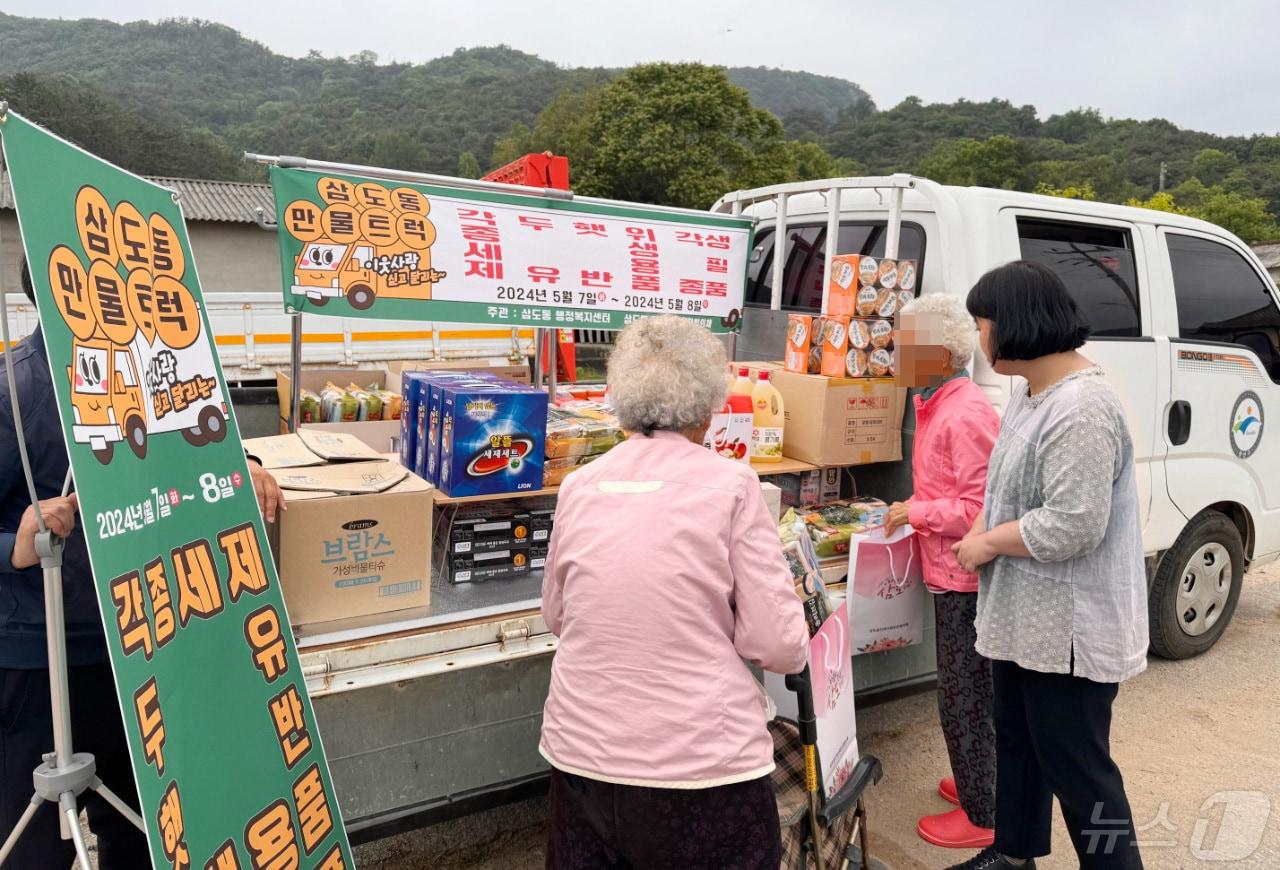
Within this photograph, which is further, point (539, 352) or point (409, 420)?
point (539, 352)

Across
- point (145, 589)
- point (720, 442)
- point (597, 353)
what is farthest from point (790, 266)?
point (597, 353)

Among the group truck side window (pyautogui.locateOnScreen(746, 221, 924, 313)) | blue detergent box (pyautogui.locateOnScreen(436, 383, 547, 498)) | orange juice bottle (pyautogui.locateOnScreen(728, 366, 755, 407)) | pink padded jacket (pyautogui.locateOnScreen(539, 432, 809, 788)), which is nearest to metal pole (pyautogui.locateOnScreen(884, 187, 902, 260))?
truck side window (pyautogui.locateOnScreen(746, 221, 924, 313))

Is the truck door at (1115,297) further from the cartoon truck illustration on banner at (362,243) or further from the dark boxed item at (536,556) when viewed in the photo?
the cartoon truck illustration on banner at (362,243)

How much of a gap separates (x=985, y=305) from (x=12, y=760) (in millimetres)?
2648

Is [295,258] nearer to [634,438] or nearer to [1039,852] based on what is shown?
[634,438]

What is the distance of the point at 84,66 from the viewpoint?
77.7 m

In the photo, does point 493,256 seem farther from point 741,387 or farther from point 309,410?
point 309,410

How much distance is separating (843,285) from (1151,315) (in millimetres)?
1530

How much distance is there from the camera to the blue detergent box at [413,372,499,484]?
2.96 metres

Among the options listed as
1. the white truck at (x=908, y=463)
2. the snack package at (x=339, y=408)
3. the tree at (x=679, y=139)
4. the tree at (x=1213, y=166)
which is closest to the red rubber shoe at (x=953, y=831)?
the white truck at (x=908, y=463)

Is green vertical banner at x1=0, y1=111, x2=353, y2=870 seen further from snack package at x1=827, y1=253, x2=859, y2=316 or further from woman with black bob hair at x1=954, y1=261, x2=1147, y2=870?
snack package at x1=827, y1=253, x2=859, y2=316

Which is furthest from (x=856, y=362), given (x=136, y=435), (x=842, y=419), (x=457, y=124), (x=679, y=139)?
(x=457, y=124)

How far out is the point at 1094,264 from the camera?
382 centimetres

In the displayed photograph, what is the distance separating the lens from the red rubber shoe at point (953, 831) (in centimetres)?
307
